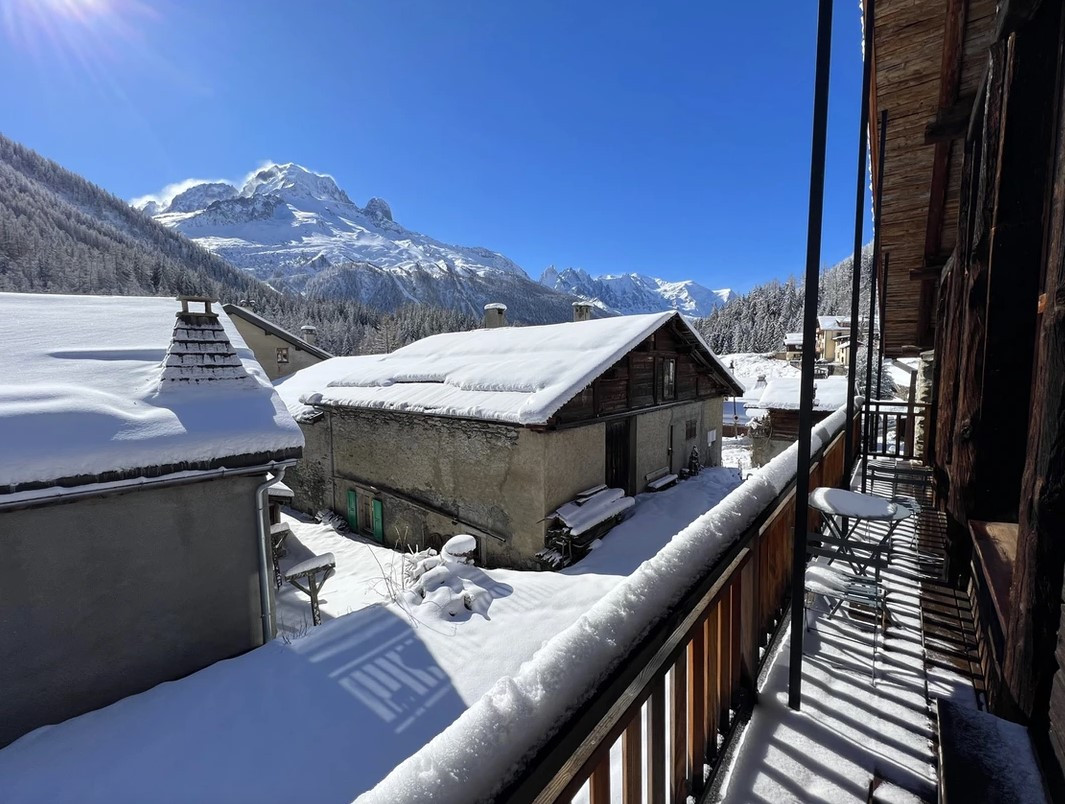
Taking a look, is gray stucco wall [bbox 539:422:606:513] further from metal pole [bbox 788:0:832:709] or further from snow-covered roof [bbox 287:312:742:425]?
metal pole [bbox 788:0:832:709]

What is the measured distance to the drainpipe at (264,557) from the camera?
554 centimetres

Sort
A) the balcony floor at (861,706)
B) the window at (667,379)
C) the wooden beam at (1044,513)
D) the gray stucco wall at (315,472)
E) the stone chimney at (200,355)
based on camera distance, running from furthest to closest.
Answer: the gray stucco wall at (315,472)
the window at (667,379)
the stone chimney at (200,355)
the balcony floor at (861,706)
the wooden beam at (1044,513)

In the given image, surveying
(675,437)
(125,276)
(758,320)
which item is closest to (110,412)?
(675,437)

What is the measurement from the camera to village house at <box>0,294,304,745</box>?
13.8 ft

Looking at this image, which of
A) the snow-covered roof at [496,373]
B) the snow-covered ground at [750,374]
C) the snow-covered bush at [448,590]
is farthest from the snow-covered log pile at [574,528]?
the snow-covered ground at [750,374]

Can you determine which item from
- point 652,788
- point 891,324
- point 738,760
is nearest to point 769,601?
point 738,760

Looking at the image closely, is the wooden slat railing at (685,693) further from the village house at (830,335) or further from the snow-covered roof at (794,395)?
the village house at (830,335)

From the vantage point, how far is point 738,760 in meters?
1.89

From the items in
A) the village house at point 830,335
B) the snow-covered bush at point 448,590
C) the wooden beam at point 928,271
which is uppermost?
the village house at point 830,335

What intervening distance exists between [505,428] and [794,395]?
9477 mm

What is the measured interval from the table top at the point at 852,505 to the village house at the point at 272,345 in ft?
78.1

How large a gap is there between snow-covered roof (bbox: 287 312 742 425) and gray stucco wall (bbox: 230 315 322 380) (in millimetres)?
7335

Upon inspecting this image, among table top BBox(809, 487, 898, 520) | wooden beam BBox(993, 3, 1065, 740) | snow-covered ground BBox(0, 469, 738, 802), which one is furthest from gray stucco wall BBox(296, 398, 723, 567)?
wooden beam BBox(993, 3, 1065, 740)

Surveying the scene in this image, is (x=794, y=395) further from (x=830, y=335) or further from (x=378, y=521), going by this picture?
(x=830, y=335)
